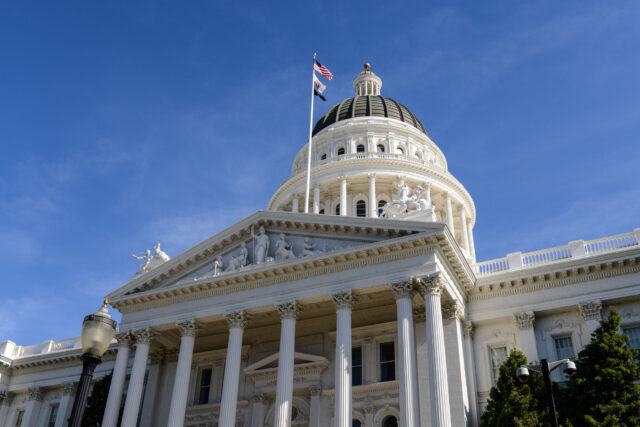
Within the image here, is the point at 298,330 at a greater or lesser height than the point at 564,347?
greater

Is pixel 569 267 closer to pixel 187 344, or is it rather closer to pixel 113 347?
pixel 187 344

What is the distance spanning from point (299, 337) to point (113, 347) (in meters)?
13.1

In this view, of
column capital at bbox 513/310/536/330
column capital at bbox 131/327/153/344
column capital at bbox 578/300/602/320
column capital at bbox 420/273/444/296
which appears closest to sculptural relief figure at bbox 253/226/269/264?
column capital at bbox 131/327/153/344

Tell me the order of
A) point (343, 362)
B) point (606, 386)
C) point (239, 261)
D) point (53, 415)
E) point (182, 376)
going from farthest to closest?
point (53, 415) → point (239, 261) → point (182, 376) → point (343, 362) → point (606, 386)

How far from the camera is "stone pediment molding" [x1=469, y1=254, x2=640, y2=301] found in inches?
1056

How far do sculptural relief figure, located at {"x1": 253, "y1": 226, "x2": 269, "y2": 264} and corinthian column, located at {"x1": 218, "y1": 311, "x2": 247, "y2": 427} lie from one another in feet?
8.54

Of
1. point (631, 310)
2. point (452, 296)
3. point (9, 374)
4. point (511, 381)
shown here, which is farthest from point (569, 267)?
point (9, 374)

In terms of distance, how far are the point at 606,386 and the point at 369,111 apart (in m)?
35.9

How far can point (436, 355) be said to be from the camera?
22.8m

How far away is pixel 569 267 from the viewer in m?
27.6

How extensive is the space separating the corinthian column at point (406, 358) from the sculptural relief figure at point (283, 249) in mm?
5447

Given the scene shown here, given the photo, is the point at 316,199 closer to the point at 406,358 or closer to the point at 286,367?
the point at 286,367

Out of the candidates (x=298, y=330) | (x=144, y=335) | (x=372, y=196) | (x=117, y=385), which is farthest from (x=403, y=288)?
(x=372, y=196)

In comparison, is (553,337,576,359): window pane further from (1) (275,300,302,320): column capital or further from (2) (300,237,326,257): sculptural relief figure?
(1) (275,300,302,320): column capital
